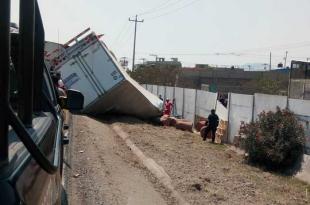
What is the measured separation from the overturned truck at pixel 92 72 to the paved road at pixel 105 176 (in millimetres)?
6333

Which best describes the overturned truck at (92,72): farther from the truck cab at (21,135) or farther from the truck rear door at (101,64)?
the truck cab at (21,135)

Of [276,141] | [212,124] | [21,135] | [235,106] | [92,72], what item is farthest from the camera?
[92,72]

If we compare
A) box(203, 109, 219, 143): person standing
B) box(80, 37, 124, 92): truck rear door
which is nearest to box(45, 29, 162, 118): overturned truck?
box(80, 37, 124, 92): truck rear door

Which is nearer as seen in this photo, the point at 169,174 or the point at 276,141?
the point at 169,174

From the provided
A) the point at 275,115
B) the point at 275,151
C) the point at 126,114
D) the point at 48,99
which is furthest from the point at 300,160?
the point at 126,114

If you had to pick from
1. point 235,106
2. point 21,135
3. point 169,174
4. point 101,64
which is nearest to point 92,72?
point 101,64

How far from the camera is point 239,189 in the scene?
10.1 m

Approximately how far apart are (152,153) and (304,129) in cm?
400

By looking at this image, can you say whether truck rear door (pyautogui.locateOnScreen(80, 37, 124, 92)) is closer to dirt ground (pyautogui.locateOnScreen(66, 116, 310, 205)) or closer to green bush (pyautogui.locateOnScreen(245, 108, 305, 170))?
dirt ground (pyautogui.locateOnScreen(66, 116, 310, 205))

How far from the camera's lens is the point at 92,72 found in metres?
22.7

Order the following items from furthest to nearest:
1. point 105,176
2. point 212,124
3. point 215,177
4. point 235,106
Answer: point 212,124, point 235,106, point 215,177, point 105,176

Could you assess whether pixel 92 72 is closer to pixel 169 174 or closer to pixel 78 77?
pixel 78 77

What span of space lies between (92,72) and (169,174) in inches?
480

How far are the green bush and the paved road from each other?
3.34m
